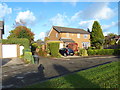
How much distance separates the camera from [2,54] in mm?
21141

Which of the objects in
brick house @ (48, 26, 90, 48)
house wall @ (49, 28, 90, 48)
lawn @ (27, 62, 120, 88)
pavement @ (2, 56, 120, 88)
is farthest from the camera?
house wall @ (49, 28, 90, 48)

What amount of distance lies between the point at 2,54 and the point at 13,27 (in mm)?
30650

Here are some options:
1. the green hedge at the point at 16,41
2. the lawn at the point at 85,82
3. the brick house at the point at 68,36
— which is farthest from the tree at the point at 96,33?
the lawn at the point at 85,82

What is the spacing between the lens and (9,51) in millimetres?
21859

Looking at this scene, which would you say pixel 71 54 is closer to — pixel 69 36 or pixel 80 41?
pixel 69 36

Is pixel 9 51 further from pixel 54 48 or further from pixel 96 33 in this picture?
pixel 96 33

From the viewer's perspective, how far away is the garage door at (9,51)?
21.4m

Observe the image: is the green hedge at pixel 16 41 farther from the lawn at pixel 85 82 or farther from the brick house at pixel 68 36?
the lawn at pixel 85 82

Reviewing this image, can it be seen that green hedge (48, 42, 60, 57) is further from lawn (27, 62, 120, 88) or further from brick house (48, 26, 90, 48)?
lawn (27, 62, 120, 88)

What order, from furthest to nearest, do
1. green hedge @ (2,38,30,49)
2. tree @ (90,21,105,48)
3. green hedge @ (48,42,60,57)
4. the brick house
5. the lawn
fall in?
tree @ (90,21,105,48) < the brick house < green hedge @ (2,38,30,49) < green hedge @ (48,42,60,57) < the lawn

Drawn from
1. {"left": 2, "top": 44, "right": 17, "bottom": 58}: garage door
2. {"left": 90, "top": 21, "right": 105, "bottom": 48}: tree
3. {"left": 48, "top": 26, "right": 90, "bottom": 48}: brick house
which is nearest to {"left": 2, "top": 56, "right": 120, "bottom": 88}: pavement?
{"left": 2, "top": 44, "right": 17, "bottom": 58}: garage door

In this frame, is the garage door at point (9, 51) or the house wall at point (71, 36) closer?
the garage door at point (9, 51)

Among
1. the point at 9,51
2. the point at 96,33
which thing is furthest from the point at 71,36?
the point at 9,51

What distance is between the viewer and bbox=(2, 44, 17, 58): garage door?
21.4 meters
